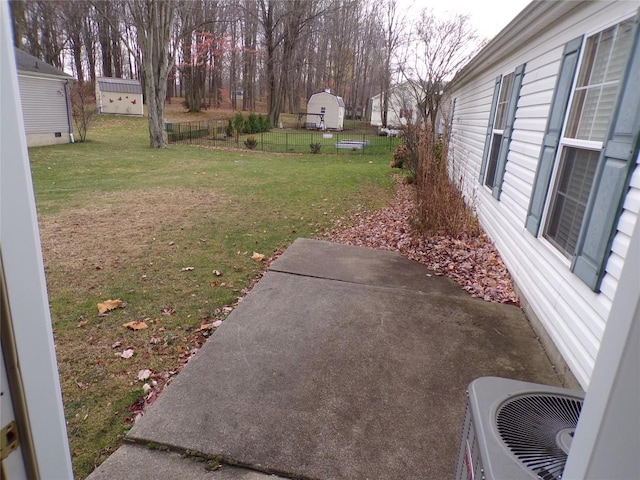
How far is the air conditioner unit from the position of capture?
110cm

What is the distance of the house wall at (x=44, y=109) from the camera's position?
15469mm

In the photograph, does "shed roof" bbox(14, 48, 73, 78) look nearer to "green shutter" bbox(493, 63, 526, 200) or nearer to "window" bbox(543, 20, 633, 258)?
"green shutter" bbox(493, 63, 526, 200)

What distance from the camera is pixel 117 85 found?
30.4 metres

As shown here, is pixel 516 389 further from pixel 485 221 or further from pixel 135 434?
pixel 485 221

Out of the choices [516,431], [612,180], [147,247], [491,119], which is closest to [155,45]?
[147,247]

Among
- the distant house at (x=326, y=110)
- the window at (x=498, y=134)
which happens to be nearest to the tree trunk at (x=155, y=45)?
the window at (x=498, y=134)

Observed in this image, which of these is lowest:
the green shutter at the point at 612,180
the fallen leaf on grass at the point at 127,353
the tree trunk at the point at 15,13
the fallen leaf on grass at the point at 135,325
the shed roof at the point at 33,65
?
the fallen leaf on grass at the point at 127,353

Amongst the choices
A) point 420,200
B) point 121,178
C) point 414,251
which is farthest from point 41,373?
point 121,178

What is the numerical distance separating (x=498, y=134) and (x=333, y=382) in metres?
5.29

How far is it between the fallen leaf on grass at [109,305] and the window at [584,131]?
4111 millimetres

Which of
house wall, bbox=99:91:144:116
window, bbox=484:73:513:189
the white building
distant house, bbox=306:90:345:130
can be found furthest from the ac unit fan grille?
house wall, bbox=99:91:144:116

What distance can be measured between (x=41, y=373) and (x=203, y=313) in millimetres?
3214

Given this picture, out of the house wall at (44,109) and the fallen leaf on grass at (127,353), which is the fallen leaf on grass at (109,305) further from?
the house wall at (44,109)

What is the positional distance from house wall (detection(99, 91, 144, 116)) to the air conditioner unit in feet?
115
